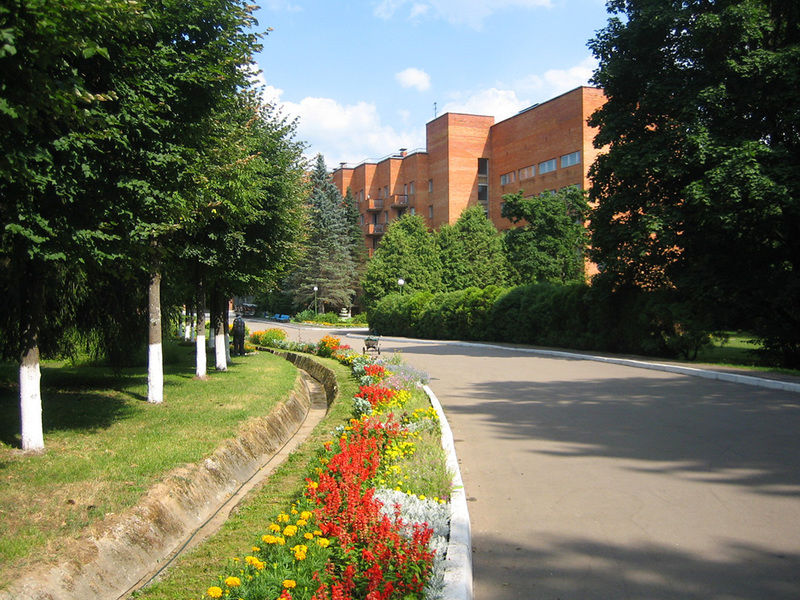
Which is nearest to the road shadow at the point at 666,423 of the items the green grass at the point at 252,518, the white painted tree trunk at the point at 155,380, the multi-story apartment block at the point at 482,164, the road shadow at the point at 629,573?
the road shadow at the point at 629,573

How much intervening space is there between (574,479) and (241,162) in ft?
25.6

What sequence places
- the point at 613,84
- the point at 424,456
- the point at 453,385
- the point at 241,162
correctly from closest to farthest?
the point at 424,456 < the point at 241,162 < the point at 453,385 < the point at 613,84

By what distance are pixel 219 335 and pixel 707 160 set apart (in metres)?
14.1

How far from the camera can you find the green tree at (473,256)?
182 feet

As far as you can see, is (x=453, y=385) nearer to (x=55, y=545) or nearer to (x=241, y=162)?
(x=241, y=162)

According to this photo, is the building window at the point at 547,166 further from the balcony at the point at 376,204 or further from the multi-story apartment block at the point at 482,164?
the balcony at the point at 376,204

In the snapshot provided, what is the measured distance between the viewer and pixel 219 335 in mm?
18031

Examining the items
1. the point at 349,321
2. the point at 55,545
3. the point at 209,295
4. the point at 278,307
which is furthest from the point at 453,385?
the point at 278,307

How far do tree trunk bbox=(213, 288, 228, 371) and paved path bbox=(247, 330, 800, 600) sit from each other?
7.82 meters

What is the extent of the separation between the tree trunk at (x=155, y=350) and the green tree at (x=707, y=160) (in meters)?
13.4

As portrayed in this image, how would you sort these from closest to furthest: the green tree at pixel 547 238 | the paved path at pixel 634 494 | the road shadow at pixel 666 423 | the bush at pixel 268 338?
the paved path at pixel 634 494 → the road shadow at pixel 666 423 → the bush at pixel 268 338 → the green tree at pixel 547 238

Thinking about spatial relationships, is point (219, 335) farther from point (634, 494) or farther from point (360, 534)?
point (360, 534)

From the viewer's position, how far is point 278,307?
82.6 meters

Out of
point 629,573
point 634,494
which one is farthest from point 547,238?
point 629,573
